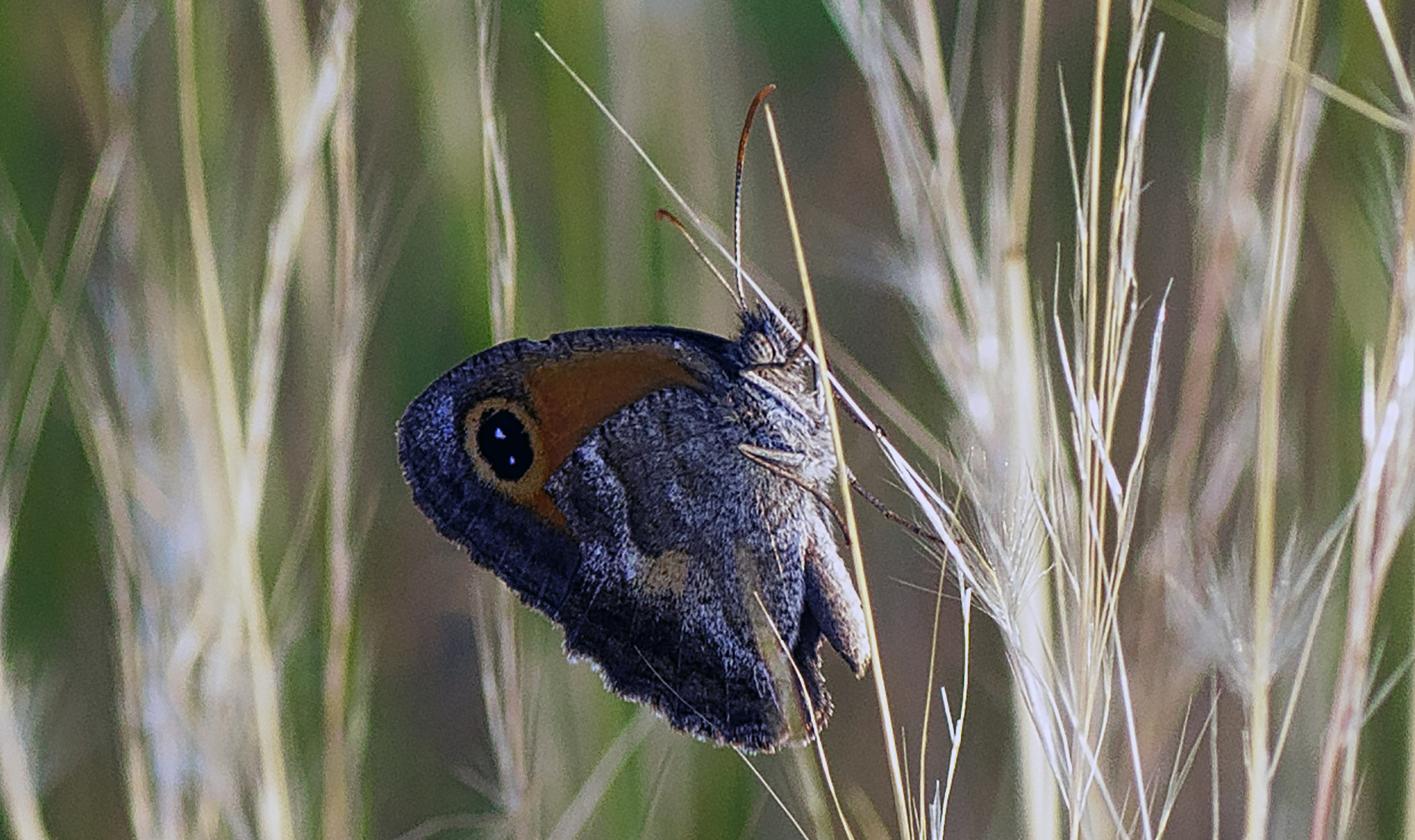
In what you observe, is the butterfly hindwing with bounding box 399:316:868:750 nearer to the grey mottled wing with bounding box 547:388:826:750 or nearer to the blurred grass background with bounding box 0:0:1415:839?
the grey mottled wing with bounding box 547:388:826:750

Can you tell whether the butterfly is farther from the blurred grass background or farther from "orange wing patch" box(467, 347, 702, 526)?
the blurred grass background

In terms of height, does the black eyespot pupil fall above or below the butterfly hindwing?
above

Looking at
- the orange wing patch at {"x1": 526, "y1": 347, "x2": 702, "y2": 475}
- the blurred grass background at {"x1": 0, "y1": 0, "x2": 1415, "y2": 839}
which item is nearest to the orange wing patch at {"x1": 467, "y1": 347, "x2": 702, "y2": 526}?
the orange wing patch at {"x1": 526, "y1": 347, "x2": 702, "y2": 475}

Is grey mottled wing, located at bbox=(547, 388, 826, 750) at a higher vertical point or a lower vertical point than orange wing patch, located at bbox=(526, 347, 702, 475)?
lower

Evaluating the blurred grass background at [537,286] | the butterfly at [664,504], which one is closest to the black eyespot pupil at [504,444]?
the butterfly at [664,504]

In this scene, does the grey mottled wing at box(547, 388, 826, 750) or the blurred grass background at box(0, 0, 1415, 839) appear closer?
the grey mottled wing at box(547, 388, 826, 750)

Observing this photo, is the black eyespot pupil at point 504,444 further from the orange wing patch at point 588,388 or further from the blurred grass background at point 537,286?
the blurred grass background at point 537,286

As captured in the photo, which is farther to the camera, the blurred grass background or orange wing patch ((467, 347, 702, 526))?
the blurred grass background
